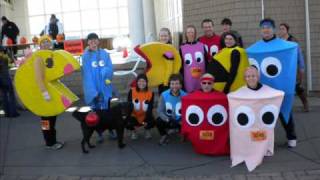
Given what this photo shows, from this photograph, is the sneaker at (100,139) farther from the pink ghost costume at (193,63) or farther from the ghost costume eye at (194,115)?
the ghost costume eye at (194,115)

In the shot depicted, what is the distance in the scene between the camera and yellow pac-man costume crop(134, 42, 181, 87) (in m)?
7.72

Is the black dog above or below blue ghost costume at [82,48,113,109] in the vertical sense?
below

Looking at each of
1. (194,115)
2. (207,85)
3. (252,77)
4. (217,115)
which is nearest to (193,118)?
(194,115)

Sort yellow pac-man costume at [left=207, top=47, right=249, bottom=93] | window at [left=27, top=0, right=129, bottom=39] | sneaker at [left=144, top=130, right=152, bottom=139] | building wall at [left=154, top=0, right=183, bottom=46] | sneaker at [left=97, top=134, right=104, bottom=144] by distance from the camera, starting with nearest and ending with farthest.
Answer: yellow pac-man costume at [left=207, top=47, right=249, bottom=93] → sneaker at [left=97, top=134, right=104, bottom=144] → sneaker at [left=144, top=130, right=152, bottom=139] → building wall at [left=154, top=0, right=183, bottom=46] → window at [left=27, top=0, right=129, bottom=39]

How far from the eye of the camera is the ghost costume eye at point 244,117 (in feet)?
20.7

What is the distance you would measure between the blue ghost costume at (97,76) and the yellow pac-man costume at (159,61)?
69 cm

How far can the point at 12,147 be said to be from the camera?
26.0 ft

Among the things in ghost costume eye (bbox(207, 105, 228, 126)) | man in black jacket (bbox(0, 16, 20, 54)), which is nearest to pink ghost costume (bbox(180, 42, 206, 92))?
ghost costume eye (bbox(207, 105, 228, 126))

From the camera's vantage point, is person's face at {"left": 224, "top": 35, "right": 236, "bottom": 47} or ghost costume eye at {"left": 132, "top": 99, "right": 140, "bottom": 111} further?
ghost costume eye at {"left": 132, "top": 99, "right": 140, "bottom": 111}

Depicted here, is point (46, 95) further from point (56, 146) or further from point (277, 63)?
point (277, 63)

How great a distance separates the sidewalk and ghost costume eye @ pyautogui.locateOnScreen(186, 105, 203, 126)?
0.47 m

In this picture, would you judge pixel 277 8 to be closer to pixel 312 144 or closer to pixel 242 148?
pixel 312 144

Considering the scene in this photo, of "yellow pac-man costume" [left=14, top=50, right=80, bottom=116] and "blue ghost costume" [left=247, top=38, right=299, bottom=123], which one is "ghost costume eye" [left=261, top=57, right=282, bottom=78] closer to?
"blue ghost costume" [left=247, top=38, right=299, bottom=123]

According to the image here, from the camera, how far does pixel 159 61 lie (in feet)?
26.2
